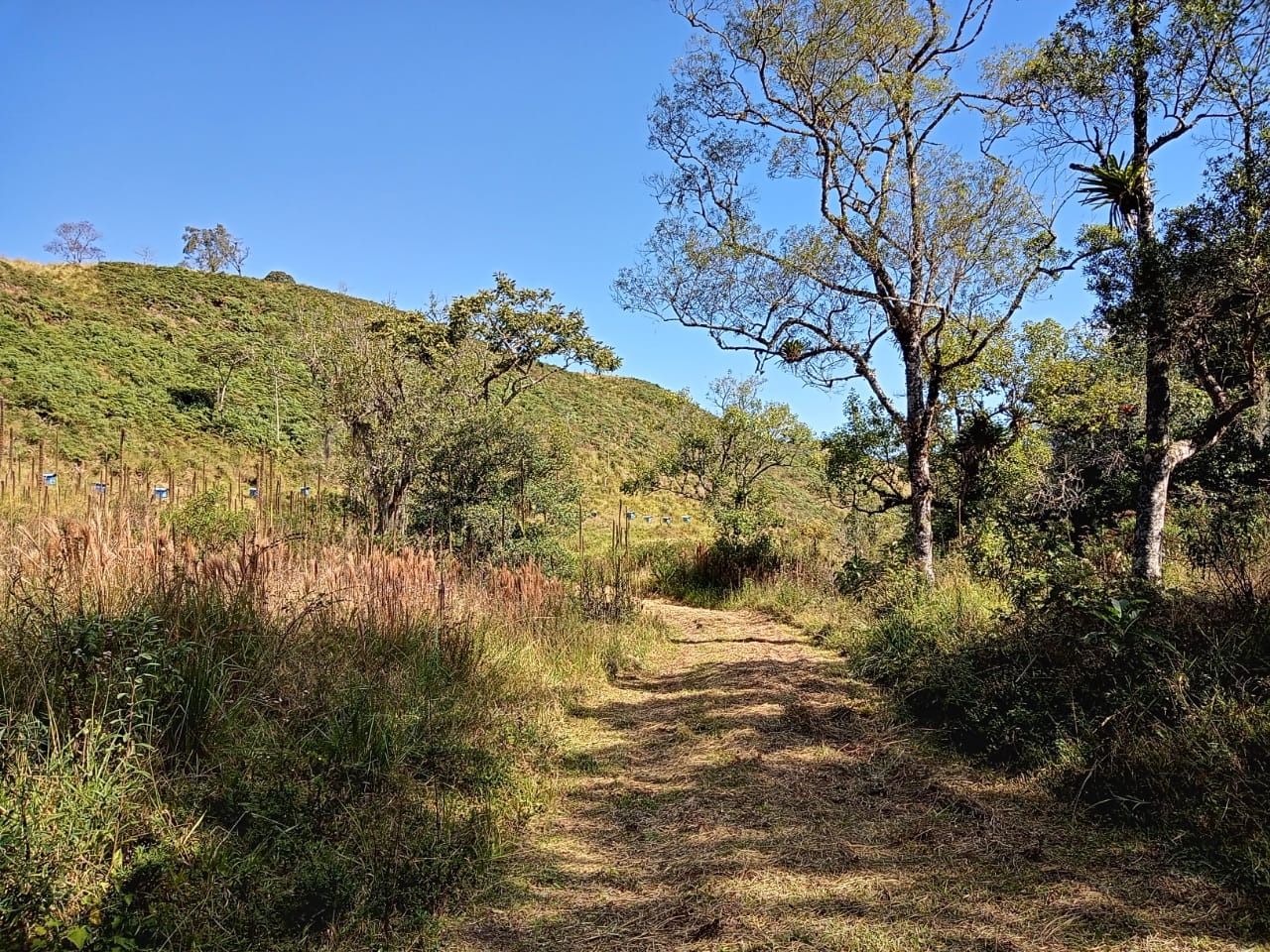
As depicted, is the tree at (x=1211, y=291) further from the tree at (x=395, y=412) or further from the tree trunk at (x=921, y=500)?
the tree at (x=395, y=412)

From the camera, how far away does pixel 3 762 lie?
255 cm

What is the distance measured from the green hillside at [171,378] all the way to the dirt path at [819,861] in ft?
43.4

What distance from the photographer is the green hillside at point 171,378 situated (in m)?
23.5

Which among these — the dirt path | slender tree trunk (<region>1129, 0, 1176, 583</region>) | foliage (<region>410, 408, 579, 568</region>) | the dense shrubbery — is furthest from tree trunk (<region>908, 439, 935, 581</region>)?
foliage (<region>410, 408, 579, 568</region>)

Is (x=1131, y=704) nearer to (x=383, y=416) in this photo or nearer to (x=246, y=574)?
(x=246, y=574)

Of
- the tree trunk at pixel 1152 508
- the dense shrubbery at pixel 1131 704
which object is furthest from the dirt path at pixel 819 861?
the tree trunk at pixel 1152 508

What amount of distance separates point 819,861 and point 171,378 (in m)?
33.5

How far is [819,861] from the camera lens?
326 cm

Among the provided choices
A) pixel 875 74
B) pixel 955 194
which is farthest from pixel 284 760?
pixel 875 74

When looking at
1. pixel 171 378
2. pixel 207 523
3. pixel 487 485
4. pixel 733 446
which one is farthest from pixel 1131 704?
pixel 171 378

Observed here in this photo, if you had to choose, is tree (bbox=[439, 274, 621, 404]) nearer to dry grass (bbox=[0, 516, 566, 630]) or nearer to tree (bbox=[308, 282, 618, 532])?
tree (bbox=[308, 282, 618, 532])

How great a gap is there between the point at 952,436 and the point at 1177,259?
22.2ft

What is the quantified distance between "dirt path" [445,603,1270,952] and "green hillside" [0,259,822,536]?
13220 millimetres

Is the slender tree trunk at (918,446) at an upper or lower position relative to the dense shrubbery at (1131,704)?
upper
